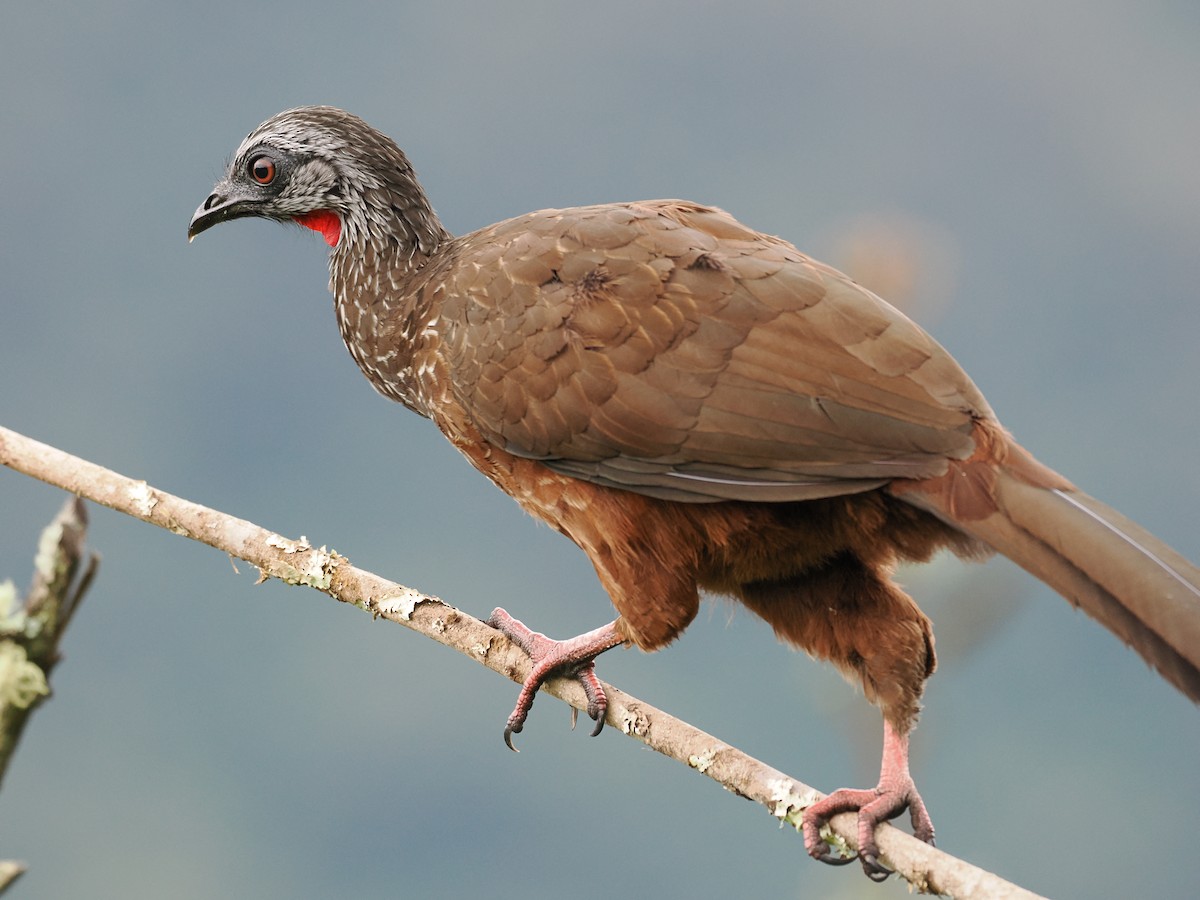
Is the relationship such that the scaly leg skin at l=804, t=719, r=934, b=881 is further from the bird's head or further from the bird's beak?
the bird's beak

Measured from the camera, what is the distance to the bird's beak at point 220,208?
3.87 m

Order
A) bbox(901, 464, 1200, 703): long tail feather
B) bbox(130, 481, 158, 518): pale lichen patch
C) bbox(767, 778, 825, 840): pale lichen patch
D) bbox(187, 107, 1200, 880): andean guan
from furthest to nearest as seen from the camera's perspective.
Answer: bbox(130, 481, 158, 518): pale lichen patch < bbox(767, 778, 825, 840): pale lichen patch < bbox(187, 107, 1200, 880): andean guan < bbox(901, 464, 1200, 703): long tail feather

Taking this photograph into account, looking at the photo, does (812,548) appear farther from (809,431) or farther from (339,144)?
(339,144)

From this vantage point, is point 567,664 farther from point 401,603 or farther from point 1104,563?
point 1104,563

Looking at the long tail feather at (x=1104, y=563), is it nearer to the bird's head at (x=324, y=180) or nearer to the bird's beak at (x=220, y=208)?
the bird's head at (x=324, y=180)

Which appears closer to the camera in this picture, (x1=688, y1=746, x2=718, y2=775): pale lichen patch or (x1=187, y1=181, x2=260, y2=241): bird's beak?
(x1=688, y1=746, x2=718, y2=775): pale lichen patch

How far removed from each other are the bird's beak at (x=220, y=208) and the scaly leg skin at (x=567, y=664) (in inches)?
61.2

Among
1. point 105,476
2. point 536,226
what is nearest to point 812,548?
point 536,226

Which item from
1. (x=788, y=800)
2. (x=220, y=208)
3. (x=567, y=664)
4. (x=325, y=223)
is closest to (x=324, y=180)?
(x=325, y=223)

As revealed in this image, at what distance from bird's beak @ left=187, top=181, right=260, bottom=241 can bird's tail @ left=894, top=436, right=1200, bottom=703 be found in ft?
7.17

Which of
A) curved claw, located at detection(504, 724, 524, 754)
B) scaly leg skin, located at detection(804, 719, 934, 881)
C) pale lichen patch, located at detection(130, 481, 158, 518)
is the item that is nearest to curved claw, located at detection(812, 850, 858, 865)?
scaly leg skin, located at detection(804, 719, 934, 881)

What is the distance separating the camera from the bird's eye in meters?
3.80

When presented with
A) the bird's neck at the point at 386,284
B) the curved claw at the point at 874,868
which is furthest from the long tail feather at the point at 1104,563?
the bird's neck at the point at 386,284

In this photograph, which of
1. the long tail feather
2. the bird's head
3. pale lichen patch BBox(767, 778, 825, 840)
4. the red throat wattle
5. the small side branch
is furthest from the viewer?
the red throat wattle
